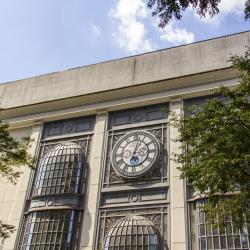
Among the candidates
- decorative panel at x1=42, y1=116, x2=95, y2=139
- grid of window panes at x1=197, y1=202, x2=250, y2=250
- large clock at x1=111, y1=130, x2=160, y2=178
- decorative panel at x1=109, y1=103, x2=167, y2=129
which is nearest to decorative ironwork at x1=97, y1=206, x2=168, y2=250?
grid of window panes at x1=197, y1=202, x2=250, y2=250

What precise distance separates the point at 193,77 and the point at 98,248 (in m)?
11.0

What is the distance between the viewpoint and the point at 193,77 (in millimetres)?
21297

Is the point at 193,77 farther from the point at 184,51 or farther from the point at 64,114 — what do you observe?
the point at 64,114

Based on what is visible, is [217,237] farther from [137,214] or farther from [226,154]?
[226,154]

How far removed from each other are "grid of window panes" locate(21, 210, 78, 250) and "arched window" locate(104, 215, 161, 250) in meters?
2.41

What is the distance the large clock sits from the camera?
19719 mm

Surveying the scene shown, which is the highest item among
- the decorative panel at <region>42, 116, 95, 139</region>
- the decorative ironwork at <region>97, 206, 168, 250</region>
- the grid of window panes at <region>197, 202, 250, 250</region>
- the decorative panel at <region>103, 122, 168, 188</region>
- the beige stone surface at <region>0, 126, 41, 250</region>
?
the decorative panel at <region>42, 116, 95, 139</region>

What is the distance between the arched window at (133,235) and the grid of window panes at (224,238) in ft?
6.90

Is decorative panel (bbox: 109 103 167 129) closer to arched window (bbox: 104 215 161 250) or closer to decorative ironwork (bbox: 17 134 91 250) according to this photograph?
decorative ironwork (bbox: 17 134 91 250)

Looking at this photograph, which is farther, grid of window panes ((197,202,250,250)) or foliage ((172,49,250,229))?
grid of window panes ((197,202,250,250))

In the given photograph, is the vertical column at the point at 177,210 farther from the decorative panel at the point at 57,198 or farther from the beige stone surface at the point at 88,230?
the decorative panel at the point at 57,198

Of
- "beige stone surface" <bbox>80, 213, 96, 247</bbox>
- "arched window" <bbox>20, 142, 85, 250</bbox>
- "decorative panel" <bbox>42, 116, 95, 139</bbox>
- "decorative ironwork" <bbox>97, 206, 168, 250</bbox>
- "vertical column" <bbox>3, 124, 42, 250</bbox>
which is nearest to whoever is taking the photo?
"decorative ironwork" <bbox>97, 206, 168, 250</bbox>

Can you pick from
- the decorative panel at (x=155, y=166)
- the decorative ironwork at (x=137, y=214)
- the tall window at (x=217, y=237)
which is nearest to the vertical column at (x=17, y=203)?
the decorative panel at (x=155, y=166)

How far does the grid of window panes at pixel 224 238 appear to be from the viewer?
608 inches
